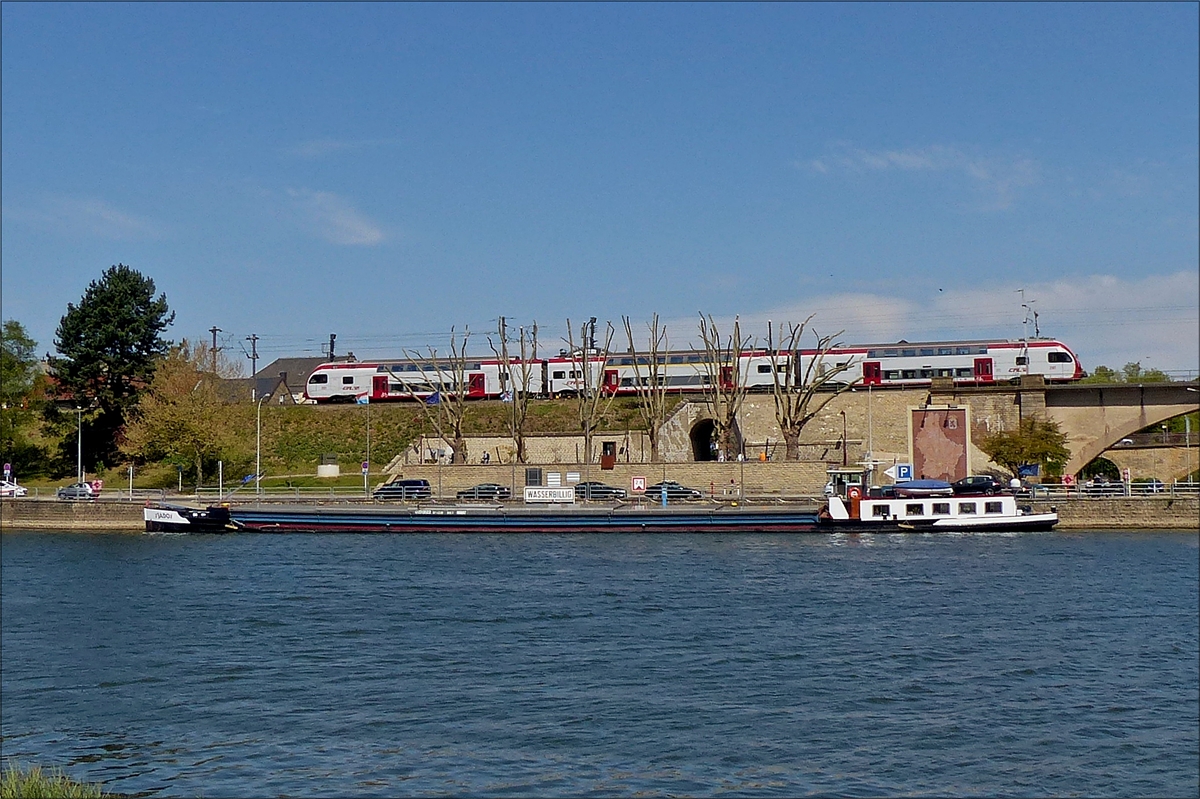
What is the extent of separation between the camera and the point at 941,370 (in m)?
71.2

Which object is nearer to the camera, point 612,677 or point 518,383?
point 612,677

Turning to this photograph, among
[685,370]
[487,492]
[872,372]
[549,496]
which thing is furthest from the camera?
[685,370]

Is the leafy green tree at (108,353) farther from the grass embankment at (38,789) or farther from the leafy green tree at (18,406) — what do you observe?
the grass embankment at (38,789)

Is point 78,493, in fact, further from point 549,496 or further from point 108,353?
point 549,496

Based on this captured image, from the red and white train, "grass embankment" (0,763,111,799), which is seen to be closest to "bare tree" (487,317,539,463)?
the red and white train

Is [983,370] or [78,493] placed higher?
[983,370]

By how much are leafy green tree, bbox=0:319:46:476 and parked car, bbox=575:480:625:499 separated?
33.3 meters

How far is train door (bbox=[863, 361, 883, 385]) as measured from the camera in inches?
2859

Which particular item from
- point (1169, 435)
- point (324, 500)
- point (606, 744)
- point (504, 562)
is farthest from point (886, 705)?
point (1169, 435)

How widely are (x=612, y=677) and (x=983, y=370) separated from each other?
53.5m

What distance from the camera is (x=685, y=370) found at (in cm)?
7794

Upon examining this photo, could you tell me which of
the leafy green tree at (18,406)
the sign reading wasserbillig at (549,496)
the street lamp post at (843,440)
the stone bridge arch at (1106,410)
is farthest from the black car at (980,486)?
the leafy green tree at (18,406)

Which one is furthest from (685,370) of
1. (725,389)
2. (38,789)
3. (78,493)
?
(38,789)

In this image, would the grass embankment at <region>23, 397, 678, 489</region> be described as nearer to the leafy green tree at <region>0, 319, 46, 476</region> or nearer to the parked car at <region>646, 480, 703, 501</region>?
the leafy green tree at <region>0, 319, 46, 476</region>
